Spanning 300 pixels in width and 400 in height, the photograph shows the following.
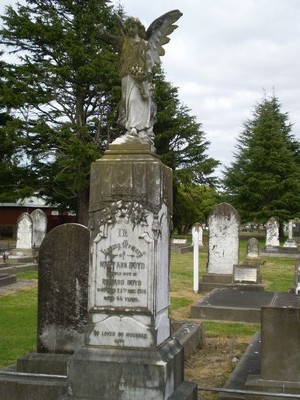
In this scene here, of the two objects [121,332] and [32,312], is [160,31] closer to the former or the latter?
[121,332]

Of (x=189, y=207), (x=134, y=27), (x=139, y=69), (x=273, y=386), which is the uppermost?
(x=189, y=207)

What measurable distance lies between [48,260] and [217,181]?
3450 cm

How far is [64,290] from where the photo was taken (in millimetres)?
6953

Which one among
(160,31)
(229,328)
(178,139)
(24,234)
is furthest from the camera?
(178,139)

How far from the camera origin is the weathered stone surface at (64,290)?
272 inches

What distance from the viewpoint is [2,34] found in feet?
108

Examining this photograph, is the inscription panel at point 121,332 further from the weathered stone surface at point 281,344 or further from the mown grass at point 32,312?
the mown grass at point 32,312

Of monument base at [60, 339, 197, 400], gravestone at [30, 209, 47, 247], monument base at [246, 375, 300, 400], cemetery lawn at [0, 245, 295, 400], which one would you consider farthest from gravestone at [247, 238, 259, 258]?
monument base at [60, 339, 197, 400]

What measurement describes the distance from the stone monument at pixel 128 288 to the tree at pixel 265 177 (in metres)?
39.6

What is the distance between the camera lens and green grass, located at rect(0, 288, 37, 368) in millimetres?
8655

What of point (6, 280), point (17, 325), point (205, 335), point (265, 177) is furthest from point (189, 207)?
point (205, 335)

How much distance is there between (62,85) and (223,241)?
18215mm

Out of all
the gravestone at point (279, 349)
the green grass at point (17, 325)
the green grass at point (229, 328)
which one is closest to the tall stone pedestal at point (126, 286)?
the gravestone at point (279, 349)

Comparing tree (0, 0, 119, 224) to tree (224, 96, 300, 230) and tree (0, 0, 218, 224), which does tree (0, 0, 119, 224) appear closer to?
tree (0, 0, 218, 224)
